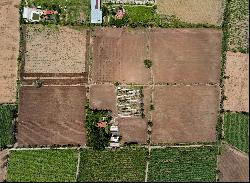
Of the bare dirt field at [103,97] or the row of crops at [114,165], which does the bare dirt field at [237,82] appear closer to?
the row of crops at [114,165]

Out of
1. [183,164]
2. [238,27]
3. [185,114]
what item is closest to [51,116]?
[185,114]

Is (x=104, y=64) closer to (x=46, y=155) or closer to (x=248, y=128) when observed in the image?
(x=46, y=155)

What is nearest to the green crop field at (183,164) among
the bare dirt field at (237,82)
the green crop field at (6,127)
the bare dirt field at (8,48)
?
the bare dirt field at (237,82)

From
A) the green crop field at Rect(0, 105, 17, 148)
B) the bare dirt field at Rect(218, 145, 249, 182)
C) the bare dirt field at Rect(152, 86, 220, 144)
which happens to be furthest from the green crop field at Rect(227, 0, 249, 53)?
the green crop field at Rect(0, 105, 17, 148)

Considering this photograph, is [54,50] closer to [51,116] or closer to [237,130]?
[51,116]

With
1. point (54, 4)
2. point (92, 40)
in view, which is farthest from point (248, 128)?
point (54, 4)

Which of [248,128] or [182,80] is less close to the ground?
[182,80]
